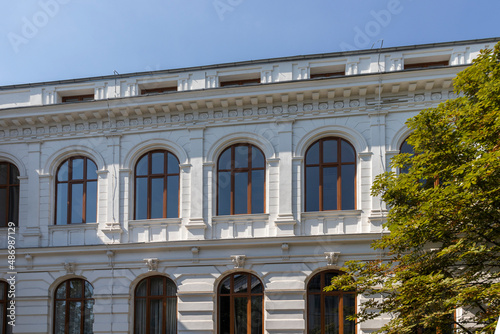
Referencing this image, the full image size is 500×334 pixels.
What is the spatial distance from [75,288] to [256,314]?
683cm

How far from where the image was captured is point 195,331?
21719 mm

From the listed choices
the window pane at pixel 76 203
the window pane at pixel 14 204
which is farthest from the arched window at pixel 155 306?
the window pane at pixel 14 204

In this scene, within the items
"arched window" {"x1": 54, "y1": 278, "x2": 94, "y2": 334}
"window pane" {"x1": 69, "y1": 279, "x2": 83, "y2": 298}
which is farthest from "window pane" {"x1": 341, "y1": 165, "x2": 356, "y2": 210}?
"window pane" {"x1": 69, "y1": 279, "x2": 83, "y2": 298}

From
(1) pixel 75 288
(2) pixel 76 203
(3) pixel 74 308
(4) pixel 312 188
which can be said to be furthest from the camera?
(2) pixel 76 203

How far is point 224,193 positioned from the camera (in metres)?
22.8

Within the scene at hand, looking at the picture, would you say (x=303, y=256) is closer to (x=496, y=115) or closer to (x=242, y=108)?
(x=242, y=108)

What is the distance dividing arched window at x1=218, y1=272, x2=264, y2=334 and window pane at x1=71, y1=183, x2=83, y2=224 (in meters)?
6.08

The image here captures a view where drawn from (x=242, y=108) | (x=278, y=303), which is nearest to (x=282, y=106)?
(x=242, y=108)

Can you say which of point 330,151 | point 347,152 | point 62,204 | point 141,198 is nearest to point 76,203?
point 62,204

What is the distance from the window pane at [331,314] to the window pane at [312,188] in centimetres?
313

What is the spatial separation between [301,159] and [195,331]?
6992 mm

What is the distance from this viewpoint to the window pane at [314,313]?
21.2 metres

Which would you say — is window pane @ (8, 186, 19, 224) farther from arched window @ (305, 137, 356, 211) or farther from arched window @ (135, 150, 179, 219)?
arched window @ (305, 137, 356, 211)

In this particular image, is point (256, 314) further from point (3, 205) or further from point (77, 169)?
point (3, 205)
